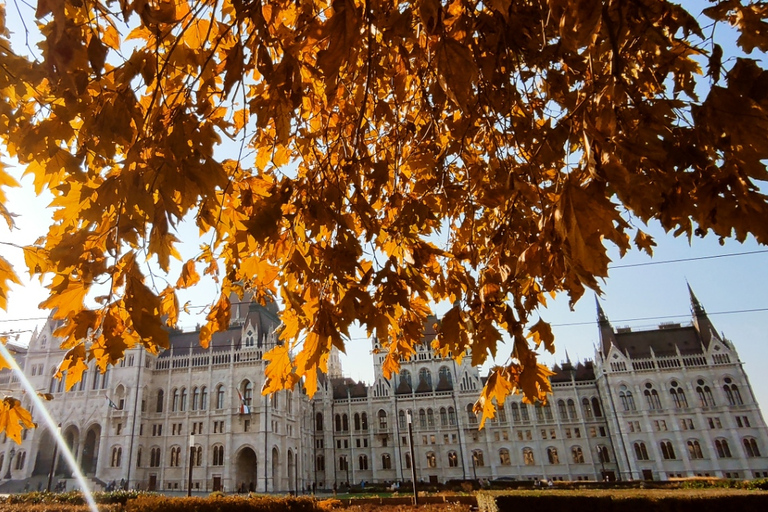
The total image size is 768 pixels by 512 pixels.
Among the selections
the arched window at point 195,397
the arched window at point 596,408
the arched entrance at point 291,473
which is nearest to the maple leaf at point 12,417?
the arched entrance at point 291,473

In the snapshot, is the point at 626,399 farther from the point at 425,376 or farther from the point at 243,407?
the point at 243,407

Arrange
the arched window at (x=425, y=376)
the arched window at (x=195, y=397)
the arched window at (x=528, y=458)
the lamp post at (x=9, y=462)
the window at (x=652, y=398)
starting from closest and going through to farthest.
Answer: the lamp post at (x=9, y=462) → the arched window at (x=195, y=397) → the window at (x=652, y=398) → the arched window at (x=528, y=458) → the arched window at (x=425, y=376)

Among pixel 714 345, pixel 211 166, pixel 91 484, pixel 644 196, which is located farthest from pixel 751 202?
pixel 714 345

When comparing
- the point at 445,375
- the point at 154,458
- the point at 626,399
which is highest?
the point at 445,375

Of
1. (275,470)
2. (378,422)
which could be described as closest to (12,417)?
(275,470)

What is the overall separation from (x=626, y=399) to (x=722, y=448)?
23.7 ft

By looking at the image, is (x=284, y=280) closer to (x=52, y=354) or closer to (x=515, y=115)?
(x=515, y=115)

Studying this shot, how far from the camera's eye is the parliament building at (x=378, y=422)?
32.9 m

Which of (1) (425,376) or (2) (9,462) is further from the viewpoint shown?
(1) (425,376)

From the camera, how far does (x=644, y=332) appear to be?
135 ft

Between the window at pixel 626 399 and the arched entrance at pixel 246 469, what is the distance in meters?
30.3

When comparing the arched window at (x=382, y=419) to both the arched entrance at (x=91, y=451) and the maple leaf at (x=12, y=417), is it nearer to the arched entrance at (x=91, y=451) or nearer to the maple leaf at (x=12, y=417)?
the arched entrance at (x=91, y=451)

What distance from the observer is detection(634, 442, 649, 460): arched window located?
116 ft

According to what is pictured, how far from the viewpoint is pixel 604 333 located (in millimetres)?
41625
